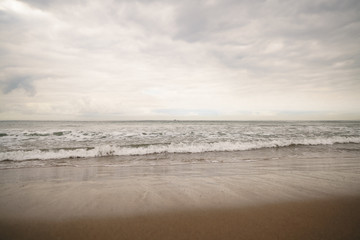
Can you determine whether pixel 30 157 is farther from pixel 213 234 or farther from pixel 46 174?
pixel 213 234

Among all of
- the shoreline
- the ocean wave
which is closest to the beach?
the shoreline

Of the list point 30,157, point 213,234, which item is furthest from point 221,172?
point 30,157

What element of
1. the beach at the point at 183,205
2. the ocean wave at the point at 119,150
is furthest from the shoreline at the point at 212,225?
the ocean wave at the point at 119,150

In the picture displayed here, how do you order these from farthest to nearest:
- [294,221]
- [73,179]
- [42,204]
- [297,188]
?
[73,179], [297,188], [42,204], [294,221]

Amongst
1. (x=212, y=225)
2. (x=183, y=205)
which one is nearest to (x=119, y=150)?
(x=183, y=205)

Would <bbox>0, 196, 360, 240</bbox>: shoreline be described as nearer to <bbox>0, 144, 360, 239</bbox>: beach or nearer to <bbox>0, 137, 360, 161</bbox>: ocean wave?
<bbox>0, 144, 360, 239</bbox>: beach

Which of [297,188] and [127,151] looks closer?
[297,188]

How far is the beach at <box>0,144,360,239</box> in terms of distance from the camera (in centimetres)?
267

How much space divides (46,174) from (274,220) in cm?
704

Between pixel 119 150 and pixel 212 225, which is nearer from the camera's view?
pixel 212 225

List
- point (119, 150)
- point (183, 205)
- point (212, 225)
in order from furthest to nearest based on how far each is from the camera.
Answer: point (119, 150) < point (183, 205) < point (212, 225)

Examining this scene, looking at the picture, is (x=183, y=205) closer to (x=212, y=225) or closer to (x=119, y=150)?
(x=212, y=225)

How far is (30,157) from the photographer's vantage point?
28.6ft

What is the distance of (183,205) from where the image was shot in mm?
3529
